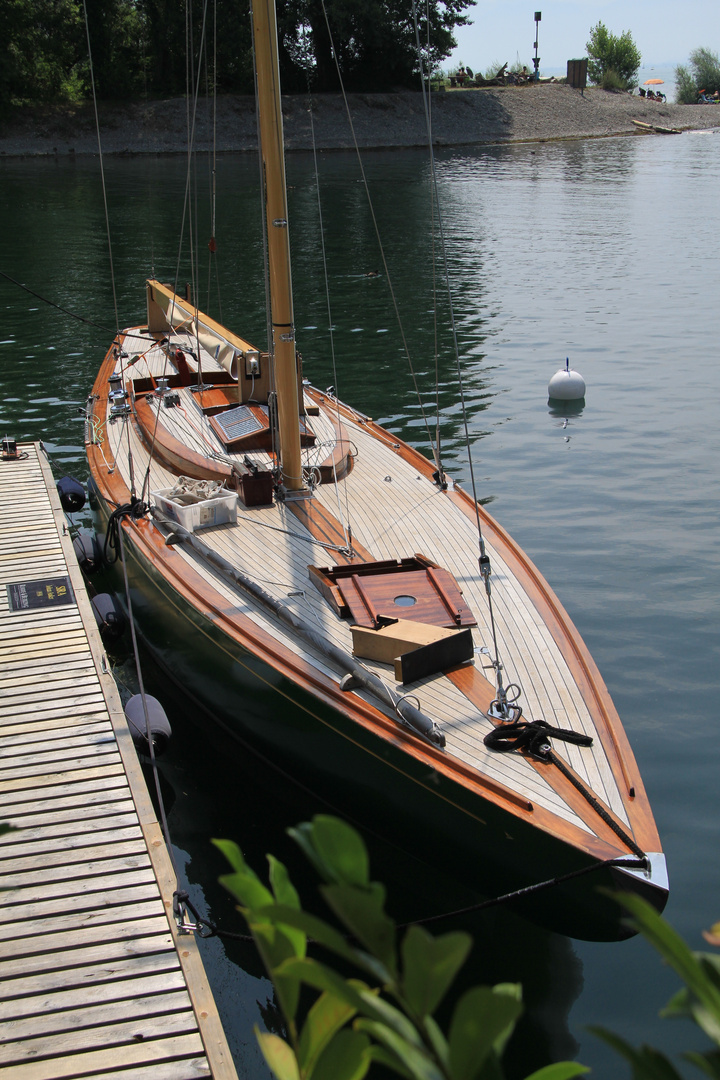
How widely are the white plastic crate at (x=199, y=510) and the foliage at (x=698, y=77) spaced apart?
97.1m

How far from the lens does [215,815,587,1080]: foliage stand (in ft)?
2.52

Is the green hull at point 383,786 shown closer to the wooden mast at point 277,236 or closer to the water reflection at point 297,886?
the water reflection at point 297,886

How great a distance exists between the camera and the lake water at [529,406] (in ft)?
21.6

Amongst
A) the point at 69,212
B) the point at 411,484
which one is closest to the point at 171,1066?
the point at 411,484

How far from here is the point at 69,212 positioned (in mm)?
36375

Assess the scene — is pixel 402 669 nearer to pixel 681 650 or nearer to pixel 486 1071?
pixel 681 650

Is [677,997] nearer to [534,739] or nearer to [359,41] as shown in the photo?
[534,739]

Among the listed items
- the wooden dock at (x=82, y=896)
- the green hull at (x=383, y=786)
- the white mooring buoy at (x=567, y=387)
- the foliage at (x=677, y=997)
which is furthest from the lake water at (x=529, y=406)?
the wooden dock at (x=82, y=896)

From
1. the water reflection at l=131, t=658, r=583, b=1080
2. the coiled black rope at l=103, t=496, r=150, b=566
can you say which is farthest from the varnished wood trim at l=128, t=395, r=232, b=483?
the water reflection at l=131, t=658, r=583, b=1080

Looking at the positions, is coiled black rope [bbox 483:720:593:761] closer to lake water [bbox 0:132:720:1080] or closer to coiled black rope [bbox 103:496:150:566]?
lake water [bbox 0:132:720:1080]

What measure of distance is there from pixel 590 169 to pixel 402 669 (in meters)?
50.2

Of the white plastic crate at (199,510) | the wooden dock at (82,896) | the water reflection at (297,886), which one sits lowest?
the water reflection at (297,886)

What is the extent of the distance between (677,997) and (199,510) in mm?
8807

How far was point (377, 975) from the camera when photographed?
79 cm
